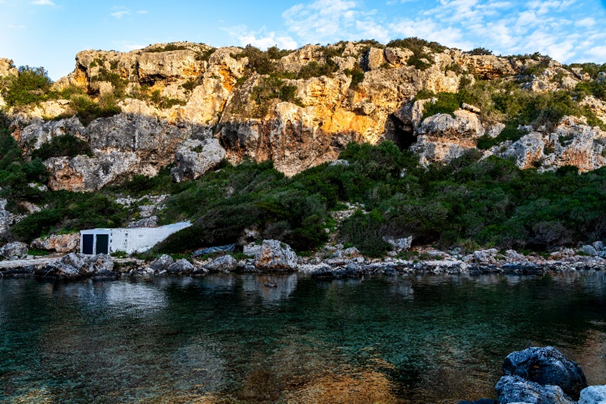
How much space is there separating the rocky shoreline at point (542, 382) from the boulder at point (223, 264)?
2348 cm

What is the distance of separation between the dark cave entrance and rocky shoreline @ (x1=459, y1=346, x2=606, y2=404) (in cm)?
5021

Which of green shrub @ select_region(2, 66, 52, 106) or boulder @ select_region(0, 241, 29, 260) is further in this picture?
green shrub @ select_region(2, 66, 52, 106)

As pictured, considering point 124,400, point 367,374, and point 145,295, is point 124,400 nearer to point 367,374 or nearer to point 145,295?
point 367,374

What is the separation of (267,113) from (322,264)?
99.1 feet

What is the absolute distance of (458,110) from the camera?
179ft

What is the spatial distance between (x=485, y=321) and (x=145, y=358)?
10.8 metres

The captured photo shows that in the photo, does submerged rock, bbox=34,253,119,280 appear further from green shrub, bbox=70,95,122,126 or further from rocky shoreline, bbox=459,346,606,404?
green shrub, bbox=70,95,122,126

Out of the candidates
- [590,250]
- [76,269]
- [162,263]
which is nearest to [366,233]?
[162,263]

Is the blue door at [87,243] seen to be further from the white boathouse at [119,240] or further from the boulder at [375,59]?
the boulder at [375,59]

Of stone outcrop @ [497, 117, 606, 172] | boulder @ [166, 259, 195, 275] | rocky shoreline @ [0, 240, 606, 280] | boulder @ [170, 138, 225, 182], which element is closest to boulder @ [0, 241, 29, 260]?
rocky shoreline @ [0, 240, 606, 280]

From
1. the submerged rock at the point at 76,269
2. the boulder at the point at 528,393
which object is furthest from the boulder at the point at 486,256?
the submerged rock at the point at 76,269

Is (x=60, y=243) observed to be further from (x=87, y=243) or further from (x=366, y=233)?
(x=366, y=233)

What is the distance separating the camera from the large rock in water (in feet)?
27.8

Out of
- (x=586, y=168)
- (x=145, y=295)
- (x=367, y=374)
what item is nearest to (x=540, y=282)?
(x=367, y=374)
